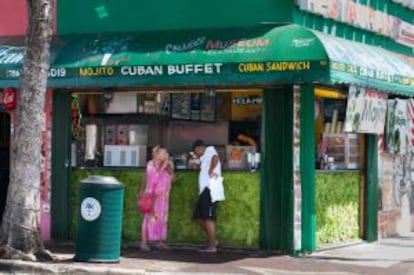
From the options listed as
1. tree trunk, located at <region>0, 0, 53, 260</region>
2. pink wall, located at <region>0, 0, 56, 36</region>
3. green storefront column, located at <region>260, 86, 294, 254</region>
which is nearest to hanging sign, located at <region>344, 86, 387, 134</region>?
green storefront column, located at <region>260, 86, 294, 254</region>

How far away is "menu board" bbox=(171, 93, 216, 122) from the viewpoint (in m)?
15.2

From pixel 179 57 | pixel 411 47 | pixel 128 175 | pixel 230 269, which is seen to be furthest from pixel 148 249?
pixel 411 47

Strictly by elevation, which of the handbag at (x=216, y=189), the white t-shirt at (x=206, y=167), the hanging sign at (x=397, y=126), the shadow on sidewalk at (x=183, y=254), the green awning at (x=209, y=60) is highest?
the green awning at (x=209, y=60)

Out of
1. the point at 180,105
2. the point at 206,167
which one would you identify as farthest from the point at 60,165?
the point at 206,167

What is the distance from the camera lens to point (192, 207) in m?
14.8

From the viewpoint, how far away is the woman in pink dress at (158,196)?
14516 millimetres

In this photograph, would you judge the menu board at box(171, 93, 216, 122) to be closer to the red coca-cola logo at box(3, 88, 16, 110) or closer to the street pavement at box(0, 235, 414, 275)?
the street pavement at box(0, 235, 414, 275)

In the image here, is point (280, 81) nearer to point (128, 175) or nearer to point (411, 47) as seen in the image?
point (128, 175)

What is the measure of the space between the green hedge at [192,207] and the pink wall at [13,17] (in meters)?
3.12

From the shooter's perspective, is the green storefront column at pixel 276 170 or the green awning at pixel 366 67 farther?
the green storefront column at pixel 276 170

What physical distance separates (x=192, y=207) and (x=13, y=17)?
17.3 feet

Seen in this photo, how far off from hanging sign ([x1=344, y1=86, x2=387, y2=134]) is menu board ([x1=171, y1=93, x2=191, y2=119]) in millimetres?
2798

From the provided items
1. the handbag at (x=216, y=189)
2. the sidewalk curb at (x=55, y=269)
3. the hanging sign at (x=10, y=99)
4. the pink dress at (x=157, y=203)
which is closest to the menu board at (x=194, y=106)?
the pink dress at (x=157, y=203)

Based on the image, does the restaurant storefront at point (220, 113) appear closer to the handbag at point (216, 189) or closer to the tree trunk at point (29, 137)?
the handbag at point (216, 189)
